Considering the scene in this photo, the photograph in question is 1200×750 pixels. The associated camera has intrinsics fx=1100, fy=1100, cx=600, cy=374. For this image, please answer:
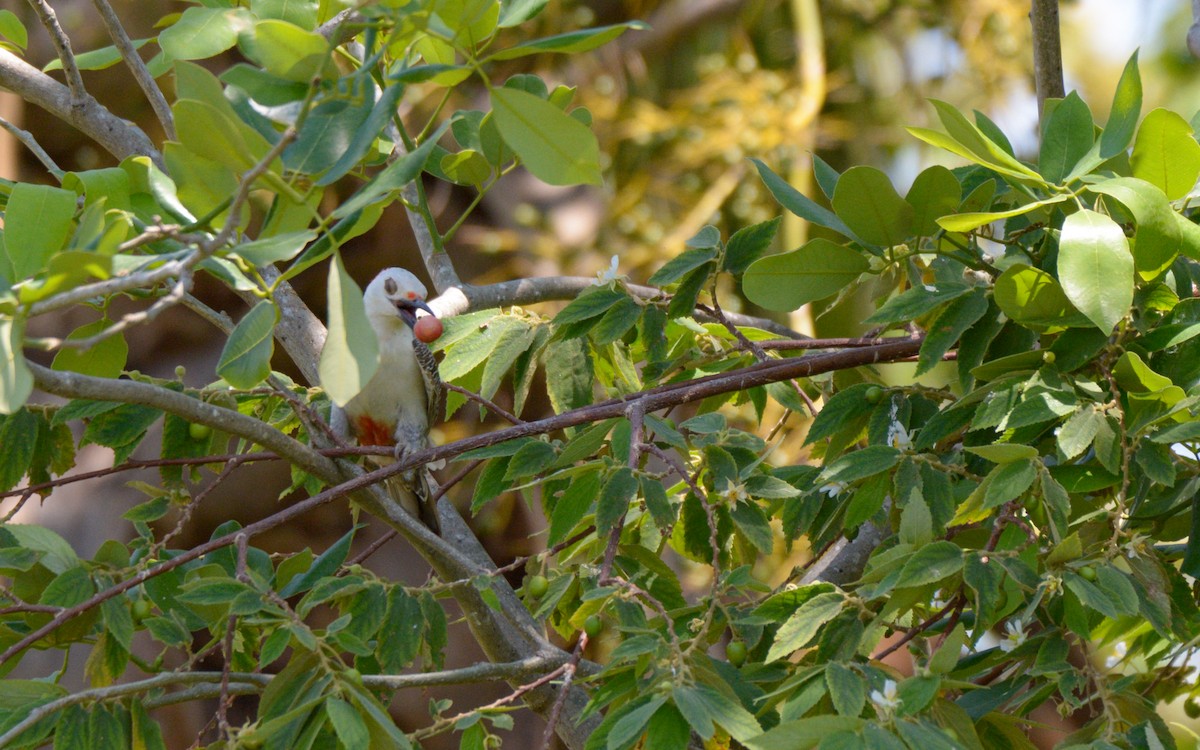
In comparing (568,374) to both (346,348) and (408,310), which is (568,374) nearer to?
(346,348)

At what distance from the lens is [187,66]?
44.9 inches

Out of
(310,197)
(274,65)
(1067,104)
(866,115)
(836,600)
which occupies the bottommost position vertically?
(866,115)

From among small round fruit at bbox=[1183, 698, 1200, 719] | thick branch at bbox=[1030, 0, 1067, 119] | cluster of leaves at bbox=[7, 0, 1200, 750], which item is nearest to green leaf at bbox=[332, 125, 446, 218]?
cluster of leaves at bbox=[7, 0, 1200, 750]

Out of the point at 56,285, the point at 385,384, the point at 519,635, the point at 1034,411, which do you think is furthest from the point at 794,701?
the point at 385,384

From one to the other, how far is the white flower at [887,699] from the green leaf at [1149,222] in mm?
713

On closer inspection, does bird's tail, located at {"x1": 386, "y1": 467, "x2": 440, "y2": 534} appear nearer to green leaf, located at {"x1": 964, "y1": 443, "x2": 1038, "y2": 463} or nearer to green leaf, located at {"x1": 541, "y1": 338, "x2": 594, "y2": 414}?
green leaf, located at {"x1": 541, "y1": 338, "x2": 594, "y2": 414}

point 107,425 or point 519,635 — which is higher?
point 107,425

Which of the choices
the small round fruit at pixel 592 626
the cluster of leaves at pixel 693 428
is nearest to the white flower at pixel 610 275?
the cluster of leaves at pixel 693 428

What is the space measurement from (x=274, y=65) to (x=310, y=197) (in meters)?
0.14

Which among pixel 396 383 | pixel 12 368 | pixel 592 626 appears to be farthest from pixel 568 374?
pixel 396 383

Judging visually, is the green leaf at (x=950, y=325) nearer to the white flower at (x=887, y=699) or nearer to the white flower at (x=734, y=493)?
the white flower at (x=734, y=493)

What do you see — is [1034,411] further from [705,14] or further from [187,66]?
[705,14]

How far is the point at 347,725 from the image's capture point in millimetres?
1262

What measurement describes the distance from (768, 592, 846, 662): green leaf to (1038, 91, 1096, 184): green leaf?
69 cm
